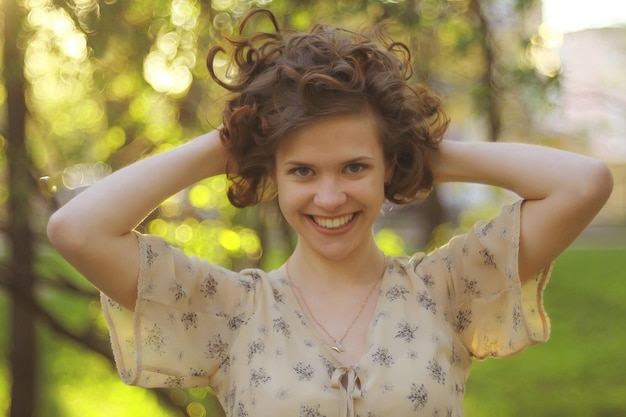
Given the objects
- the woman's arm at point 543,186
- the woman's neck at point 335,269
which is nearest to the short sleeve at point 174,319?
the woman's neck at point 335,269

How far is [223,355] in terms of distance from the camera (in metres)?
2.02

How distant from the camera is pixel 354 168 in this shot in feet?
6.37

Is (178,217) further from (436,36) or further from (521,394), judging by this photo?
(521,394)

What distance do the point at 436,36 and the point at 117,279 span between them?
177 cm

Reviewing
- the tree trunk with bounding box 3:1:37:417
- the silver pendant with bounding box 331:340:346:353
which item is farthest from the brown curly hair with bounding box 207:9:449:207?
the tree trunk with bounding box 3:1:37:417

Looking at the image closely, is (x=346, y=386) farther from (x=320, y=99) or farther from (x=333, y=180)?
(x=320, y=99)

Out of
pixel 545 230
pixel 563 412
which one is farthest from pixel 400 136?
pixel 563 412

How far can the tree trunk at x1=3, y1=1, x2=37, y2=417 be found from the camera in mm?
3406

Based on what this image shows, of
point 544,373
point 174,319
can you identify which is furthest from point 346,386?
point 544,373

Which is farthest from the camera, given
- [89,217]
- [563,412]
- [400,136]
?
[563,412]

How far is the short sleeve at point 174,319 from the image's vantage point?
6.39 ft

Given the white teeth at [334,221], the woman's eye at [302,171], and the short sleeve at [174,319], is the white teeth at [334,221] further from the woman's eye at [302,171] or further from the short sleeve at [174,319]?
the short sleeve at [174,319]

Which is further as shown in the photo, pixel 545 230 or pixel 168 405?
pixel 168 405

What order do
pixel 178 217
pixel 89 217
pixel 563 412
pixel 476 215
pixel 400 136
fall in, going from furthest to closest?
pixel 563 412, pixel 476 215, pixel 178 217, pixel 400 136, pixel 89 217
